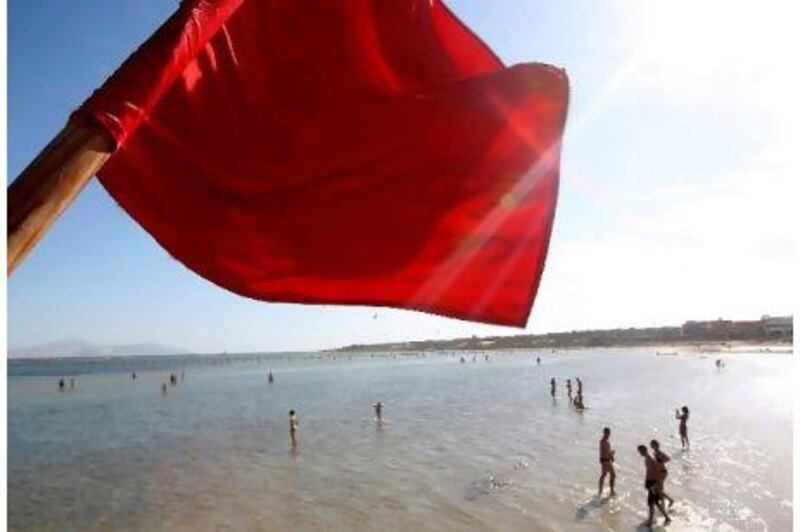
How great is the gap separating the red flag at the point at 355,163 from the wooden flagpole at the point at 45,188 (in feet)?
2.86

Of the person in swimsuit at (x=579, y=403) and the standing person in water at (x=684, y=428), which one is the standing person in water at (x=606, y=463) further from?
the person in swimsuit at (x=579, y=403)

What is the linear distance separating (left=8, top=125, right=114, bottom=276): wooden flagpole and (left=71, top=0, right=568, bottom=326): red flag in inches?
34.3

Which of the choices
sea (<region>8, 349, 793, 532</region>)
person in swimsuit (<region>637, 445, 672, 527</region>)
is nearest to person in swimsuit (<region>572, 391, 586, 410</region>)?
sea (<region>8, 349, 793, 532</region>)

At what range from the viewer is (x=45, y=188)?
5.34 ft

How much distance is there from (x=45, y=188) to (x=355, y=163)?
4.47 feet

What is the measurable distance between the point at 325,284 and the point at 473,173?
72 cm

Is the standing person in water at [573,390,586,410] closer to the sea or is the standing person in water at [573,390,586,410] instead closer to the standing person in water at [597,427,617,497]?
the sea

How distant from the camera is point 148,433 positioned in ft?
122

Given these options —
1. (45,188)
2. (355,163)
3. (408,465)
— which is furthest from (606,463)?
(45,188)

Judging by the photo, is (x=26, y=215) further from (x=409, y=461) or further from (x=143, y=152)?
(x=409, y=461)

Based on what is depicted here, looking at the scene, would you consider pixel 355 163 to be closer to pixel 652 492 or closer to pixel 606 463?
pixel 652 492

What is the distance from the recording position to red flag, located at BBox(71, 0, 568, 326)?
2.67 metres

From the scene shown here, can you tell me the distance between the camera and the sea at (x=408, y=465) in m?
A: 17.8

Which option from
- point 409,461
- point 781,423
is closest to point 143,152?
point 409,461
